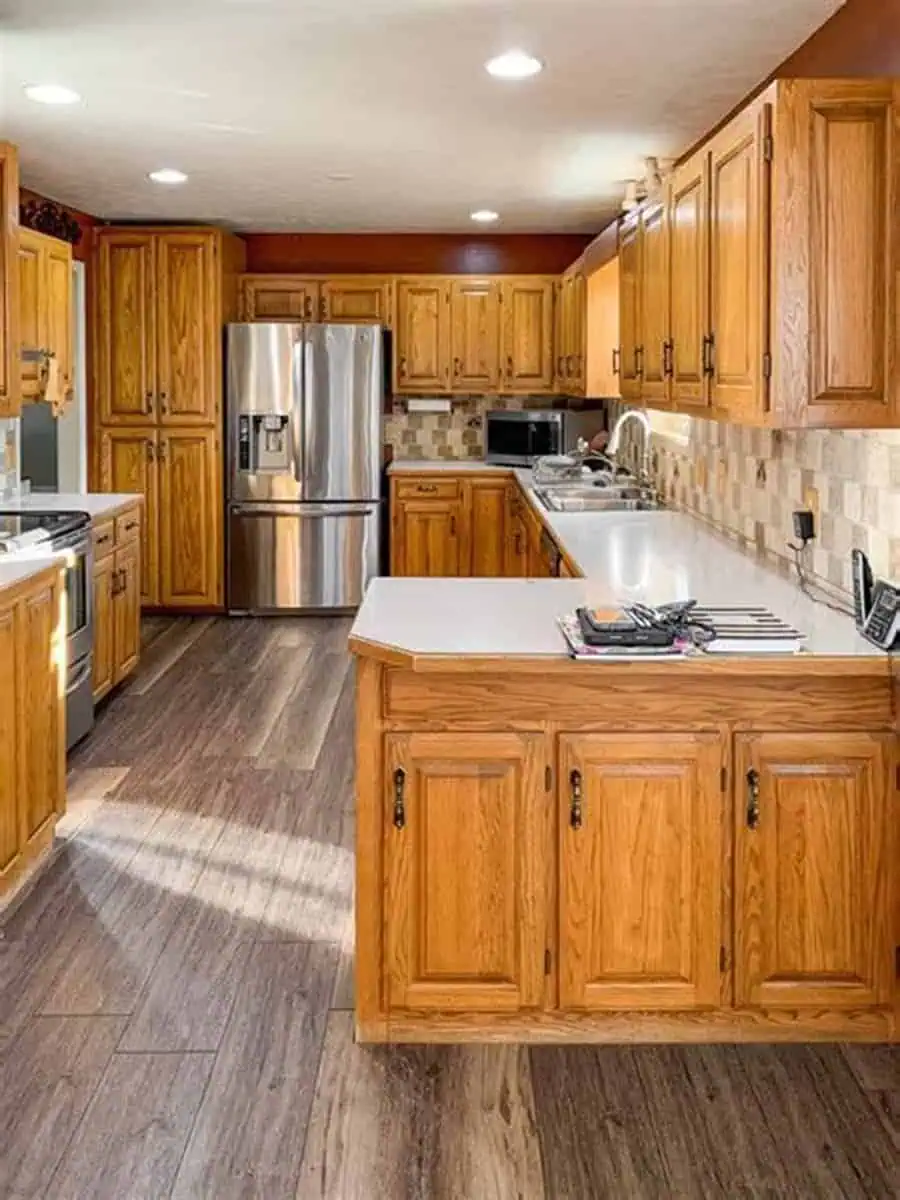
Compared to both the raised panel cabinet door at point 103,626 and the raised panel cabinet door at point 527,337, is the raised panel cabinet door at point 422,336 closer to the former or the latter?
the raised panel cabinet door at point 527,337

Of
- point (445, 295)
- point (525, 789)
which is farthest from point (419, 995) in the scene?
point (445, 295)

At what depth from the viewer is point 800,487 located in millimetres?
3971

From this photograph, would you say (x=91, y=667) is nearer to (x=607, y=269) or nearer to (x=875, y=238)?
(x=607, y=269)

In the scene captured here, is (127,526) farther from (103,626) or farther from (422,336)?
(422,336)

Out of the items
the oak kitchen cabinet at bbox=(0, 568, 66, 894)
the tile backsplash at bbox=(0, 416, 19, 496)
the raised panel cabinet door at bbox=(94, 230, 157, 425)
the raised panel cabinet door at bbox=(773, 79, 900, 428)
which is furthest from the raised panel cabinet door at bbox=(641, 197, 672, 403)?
the raised panel cabinet door at bbox=(94, 230, 157, 425)

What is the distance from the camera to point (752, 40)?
13.2 ft

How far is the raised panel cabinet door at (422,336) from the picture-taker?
882 centimetres

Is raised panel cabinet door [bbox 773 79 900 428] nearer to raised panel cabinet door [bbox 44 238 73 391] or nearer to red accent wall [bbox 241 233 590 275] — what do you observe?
raised panel cabinet door [bbox 44 238 73 391]

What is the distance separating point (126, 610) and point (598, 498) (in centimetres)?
216

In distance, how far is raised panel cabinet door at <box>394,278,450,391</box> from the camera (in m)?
8.82

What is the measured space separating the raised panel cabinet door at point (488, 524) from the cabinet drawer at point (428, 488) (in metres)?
0.12

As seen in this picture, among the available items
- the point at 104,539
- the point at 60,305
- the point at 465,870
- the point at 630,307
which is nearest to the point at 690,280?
the point at 630,307

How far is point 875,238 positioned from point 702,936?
1.48 meters

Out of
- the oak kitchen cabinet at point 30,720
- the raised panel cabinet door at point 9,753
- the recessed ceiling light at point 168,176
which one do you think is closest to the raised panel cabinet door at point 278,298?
the recessed ceiling light at point 168,176
